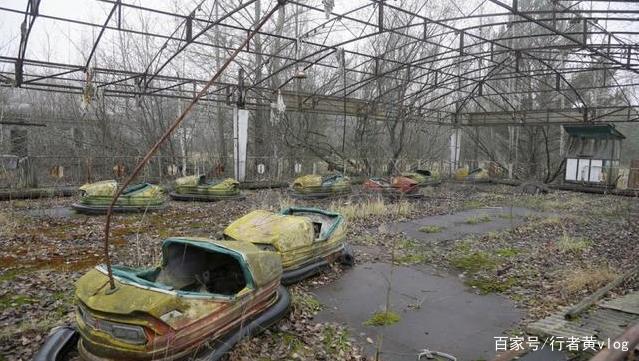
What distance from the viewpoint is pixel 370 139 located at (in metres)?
18.2

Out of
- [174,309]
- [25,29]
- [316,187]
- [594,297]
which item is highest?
[25,29]

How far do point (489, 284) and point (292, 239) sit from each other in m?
2.23

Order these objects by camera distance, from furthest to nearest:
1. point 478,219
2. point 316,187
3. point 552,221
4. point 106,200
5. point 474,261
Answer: point 316,187
point 478,219
point 552,221
point 106,200
point 474,261

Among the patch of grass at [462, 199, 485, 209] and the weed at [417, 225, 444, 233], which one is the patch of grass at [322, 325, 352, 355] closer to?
the weed at [417, 225, 444, 233]

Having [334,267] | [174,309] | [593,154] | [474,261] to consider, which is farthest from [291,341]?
[593,154]

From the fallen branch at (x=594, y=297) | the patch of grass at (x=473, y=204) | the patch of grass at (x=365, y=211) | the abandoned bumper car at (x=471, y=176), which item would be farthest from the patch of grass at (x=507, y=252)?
the abandoned bumper car at (x=471, y=176)

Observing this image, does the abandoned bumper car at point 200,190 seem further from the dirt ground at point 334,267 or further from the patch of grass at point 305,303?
the patch of grass at point 305,303

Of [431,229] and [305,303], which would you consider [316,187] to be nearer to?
[431,229]

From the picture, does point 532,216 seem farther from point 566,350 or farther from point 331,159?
point 331,159

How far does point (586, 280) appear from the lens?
179 inches

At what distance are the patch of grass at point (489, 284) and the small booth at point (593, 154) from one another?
43.0ft

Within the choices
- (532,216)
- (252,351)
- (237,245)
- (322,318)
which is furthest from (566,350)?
(532,216)

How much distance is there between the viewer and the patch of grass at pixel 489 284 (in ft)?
15.2

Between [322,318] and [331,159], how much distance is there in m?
15.2
